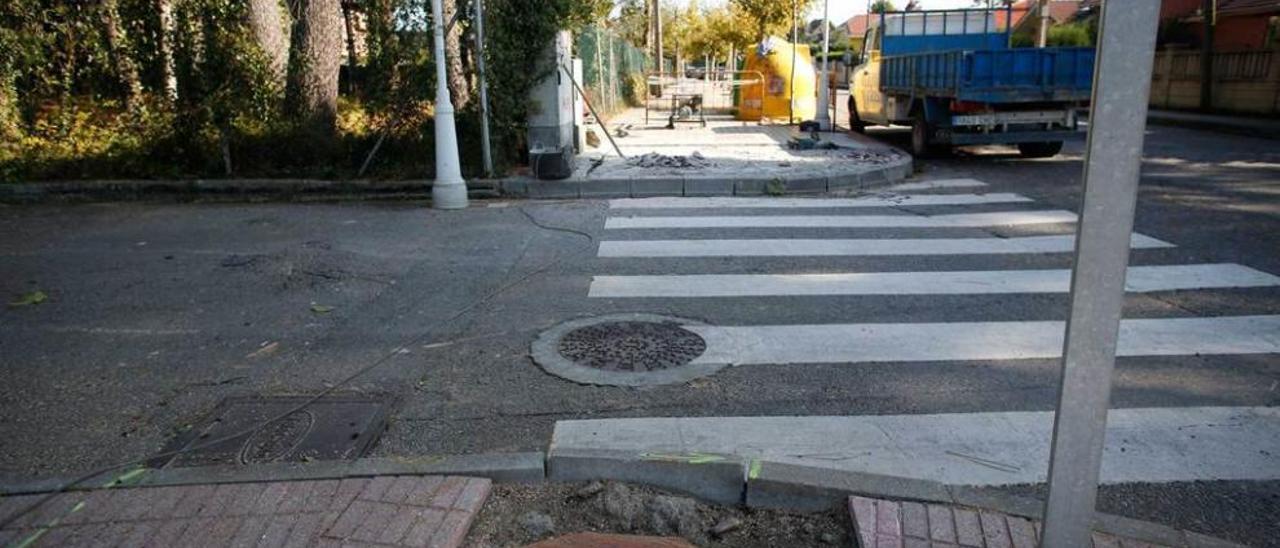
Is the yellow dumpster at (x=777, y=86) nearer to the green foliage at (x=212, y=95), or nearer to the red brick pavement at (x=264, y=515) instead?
the green foliage at (x=212, y=95)

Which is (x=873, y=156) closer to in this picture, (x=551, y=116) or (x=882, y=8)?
(x=551, y=116)

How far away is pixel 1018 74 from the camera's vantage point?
518 inches

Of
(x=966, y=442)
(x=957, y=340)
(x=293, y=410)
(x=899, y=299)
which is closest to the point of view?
(x=966, y=442)

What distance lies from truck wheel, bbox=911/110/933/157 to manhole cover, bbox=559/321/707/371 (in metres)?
10.6

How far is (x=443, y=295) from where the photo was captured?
612 centimetres

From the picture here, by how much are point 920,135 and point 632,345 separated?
449 inches

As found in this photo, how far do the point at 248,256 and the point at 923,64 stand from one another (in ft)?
38.3

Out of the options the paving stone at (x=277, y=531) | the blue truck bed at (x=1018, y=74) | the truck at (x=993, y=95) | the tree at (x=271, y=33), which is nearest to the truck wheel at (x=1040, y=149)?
the truck at (x=993, y=95)

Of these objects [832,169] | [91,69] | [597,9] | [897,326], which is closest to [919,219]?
[832,169]

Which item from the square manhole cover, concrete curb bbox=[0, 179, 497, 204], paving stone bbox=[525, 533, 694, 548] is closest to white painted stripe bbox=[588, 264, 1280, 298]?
the square manhole cover

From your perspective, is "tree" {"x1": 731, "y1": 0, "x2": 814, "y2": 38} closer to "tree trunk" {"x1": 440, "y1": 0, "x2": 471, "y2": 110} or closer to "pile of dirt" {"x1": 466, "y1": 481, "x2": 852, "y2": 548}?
"tree trunk" {"x1": 440, "y1": 0, "x2": 471, "y2": 110}

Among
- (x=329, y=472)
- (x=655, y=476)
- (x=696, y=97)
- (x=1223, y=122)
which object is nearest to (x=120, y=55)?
(x=329, y=472)

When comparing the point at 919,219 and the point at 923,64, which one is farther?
the point at 923,64

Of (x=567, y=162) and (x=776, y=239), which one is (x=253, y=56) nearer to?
(x=567, y=162)
